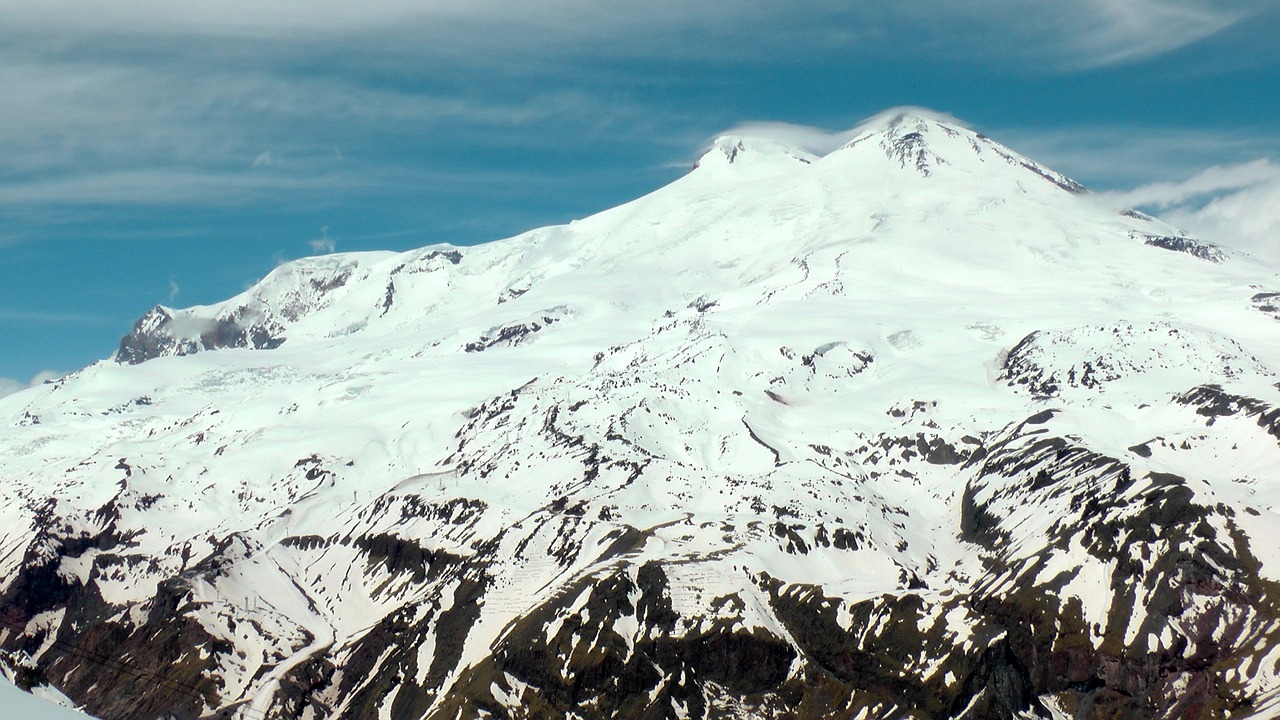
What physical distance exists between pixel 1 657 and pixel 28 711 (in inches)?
4378

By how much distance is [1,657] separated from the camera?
139 meters

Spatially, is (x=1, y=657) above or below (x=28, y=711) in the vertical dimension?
below

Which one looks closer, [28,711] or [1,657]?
[28,711]

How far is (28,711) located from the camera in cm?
3928
